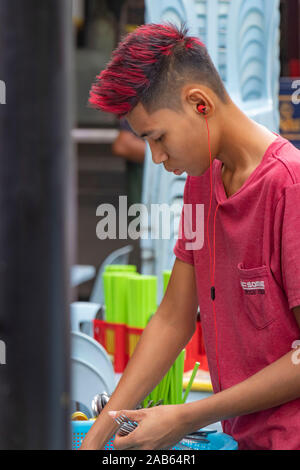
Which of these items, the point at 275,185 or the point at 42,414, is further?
the point at 275,185

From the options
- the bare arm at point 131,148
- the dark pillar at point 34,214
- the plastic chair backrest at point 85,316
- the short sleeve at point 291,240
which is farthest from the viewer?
the bare arm at point 131,148

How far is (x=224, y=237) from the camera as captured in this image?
128cm

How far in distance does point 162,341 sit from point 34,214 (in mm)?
989

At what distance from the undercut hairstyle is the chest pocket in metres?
0.32

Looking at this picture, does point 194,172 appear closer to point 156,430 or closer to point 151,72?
point 151,72

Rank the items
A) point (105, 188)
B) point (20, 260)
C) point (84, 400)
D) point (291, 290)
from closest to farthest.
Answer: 1. point (20, 260)
2. point (291, 290)
3. point (84, 400)
4. point (105, 188)

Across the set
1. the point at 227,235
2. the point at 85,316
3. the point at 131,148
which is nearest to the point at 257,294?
the point at 227,235

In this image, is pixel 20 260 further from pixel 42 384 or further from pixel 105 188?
pixel 105 188

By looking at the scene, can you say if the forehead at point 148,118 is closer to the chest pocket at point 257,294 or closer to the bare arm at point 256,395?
the chest pocket at point 257,294

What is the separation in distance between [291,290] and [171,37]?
492 millimetres

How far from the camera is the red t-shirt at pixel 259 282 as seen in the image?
3.67 ft

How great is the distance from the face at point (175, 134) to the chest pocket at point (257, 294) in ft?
0.71

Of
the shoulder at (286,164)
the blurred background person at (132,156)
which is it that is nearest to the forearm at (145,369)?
the shoulder at (286,164)

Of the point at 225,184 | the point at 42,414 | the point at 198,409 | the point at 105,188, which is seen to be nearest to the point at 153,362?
the point at 198,409
